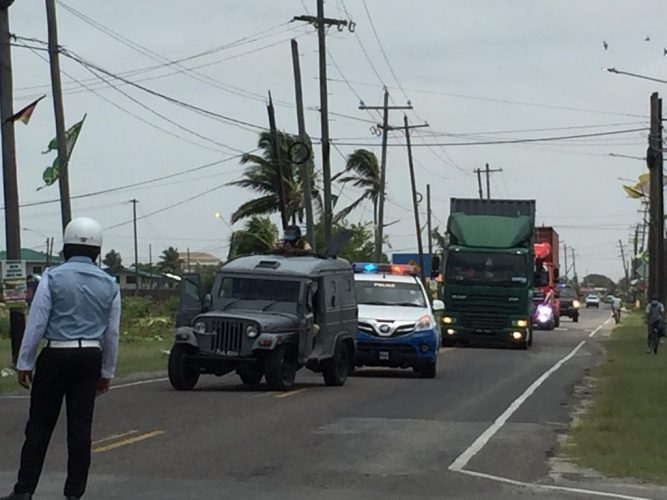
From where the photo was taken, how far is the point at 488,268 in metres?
39.4

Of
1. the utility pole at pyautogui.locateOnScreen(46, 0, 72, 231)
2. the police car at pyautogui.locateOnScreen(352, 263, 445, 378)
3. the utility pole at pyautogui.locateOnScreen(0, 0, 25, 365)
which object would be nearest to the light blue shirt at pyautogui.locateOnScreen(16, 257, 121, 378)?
the police car at pyautogui.locateOnScreen(352, 263, 445, 378)

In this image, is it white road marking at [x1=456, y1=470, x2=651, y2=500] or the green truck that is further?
the green truck

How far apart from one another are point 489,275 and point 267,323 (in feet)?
64.0

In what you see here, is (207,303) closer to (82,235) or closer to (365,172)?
(82,235)

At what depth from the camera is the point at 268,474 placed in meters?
12.2

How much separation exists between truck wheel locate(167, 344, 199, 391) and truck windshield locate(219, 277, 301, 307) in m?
1.21

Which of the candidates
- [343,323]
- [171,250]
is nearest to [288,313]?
[343,323]

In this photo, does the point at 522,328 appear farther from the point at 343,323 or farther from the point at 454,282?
the point at 343,323

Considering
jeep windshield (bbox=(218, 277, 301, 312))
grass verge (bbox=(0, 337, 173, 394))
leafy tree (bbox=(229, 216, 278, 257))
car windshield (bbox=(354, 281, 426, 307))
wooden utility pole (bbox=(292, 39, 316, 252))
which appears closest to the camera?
jeep windshield (bbox=(218, 277, 301, 312))

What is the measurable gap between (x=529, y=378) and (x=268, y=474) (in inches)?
620

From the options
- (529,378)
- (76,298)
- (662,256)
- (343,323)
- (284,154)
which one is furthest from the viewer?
(284,154)

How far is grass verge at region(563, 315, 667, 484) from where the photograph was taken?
43.4ft

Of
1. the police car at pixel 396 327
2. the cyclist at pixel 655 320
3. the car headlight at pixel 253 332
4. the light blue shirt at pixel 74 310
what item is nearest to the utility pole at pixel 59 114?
the police car at pixel 396 327

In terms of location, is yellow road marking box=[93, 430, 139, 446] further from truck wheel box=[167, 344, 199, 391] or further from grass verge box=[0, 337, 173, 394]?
grass verge box=[0, 337, 173, 394]
